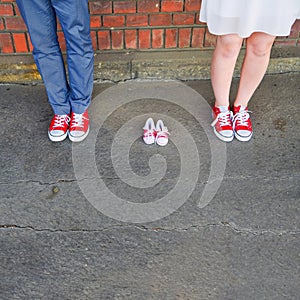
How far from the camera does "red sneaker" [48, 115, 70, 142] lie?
2.94 m

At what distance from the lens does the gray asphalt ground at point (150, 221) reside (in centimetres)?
218

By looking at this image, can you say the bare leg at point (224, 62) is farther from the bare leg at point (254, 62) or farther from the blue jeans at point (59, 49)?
the blue jeans at point (59, 49)

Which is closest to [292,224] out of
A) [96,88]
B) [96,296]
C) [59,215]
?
[96,296]

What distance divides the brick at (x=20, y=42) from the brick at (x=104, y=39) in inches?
21.7

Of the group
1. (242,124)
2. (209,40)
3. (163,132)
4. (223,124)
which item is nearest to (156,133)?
(163,132)

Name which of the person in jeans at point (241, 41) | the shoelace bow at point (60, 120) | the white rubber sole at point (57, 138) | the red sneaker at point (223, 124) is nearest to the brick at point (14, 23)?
the shoelace bow at point (60, 120)

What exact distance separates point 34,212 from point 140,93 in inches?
50.2

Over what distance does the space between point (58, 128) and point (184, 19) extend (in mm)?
1224

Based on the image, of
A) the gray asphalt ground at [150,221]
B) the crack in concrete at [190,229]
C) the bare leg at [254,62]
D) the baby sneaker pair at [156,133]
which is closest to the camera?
the gray asphalt ground at [150,221]

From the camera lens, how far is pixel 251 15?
8.04ft

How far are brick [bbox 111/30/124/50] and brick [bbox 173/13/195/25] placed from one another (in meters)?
0.41

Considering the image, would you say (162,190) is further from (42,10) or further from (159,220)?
(42,10)

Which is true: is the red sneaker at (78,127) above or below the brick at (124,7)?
Result: below

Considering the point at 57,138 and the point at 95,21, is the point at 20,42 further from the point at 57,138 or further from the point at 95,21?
the point at 57,138
